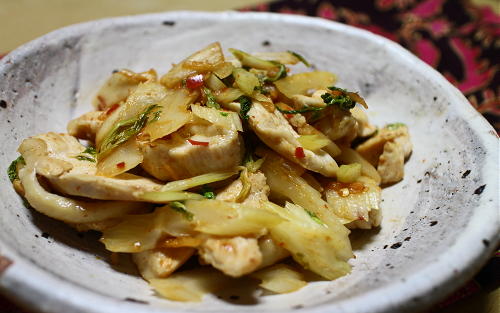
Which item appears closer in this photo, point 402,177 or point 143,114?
point 143,114

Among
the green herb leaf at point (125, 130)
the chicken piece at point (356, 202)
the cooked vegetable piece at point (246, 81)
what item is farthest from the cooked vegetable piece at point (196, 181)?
the chicken piece at point (356, 202)

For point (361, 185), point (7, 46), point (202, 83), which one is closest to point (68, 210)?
point (202, 83)

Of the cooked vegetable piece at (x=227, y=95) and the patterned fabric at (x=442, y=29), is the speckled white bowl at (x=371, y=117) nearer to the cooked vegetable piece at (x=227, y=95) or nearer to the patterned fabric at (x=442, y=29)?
the cooked vegetable piece at (x=227, y=95)

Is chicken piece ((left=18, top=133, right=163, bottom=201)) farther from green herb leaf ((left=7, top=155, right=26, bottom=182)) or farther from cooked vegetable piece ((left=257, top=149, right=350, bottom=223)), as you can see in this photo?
cooked vegetable piece ((left=257, top=149, right=350, bottom=223))

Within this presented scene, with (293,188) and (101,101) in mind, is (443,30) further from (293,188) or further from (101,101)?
(101,101)

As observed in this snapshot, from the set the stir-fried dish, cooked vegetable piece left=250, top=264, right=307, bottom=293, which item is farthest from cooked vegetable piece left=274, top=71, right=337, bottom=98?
cooked vegetable piece left=250, top=264, right=307, bottom=293

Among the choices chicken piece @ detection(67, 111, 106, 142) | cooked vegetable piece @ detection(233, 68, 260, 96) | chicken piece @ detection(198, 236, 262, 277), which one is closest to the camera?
chicken piece @ detection(198, 236, 262, 277)

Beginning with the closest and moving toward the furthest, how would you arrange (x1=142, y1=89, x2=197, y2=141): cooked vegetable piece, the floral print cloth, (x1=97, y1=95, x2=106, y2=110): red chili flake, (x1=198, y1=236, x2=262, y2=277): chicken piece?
(x1=198, y1=236, x2=262, y2=277): chicken piece
(x1=142, y1=89, x2=197, y2=141): cooked vegetable piece
(x1=97, y1=95, x2=106, y2=110): red chili flake
the floral print cloth

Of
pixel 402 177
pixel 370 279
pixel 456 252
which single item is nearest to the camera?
pixel 456 252

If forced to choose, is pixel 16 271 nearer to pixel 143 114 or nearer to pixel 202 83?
pixel 143 114
